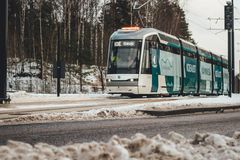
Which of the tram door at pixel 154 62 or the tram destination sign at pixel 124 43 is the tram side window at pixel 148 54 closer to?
the tram door at pixel 154 62

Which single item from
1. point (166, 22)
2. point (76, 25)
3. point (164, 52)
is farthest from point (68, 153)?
point (166, 22)

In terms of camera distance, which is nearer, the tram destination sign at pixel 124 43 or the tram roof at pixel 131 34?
the tram destination sign at pixel 124 43

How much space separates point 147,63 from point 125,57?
3.85 feet

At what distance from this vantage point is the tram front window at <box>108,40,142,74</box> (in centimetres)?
2375

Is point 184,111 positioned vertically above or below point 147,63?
below

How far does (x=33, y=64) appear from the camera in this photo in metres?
46.9

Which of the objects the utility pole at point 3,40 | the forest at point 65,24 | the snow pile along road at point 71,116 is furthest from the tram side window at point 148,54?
the forest at point 65,24

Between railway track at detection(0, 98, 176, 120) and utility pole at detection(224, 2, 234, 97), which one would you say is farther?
utility pole at detection(224, 2, 234, 97)

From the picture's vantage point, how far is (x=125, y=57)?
24.0 meters

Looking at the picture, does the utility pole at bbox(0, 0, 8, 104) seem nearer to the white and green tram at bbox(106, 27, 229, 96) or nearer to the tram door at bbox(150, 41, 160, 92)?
the white and green tram at bbox(106, 27, 229, 96)

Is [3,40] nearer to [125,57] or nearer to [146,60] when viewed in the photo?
[125,57]

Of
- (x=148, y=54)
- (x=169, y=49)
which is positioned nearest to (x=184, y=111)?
(x=148, y=54)

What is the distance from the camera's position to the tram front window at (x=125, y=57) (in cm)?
2375

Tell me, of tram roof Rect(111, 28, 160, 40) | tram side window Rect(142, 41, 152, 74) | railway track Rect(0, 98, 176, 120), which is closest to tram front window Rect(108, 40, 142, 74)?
tram roof Rect(111, 28, 160, 40)
